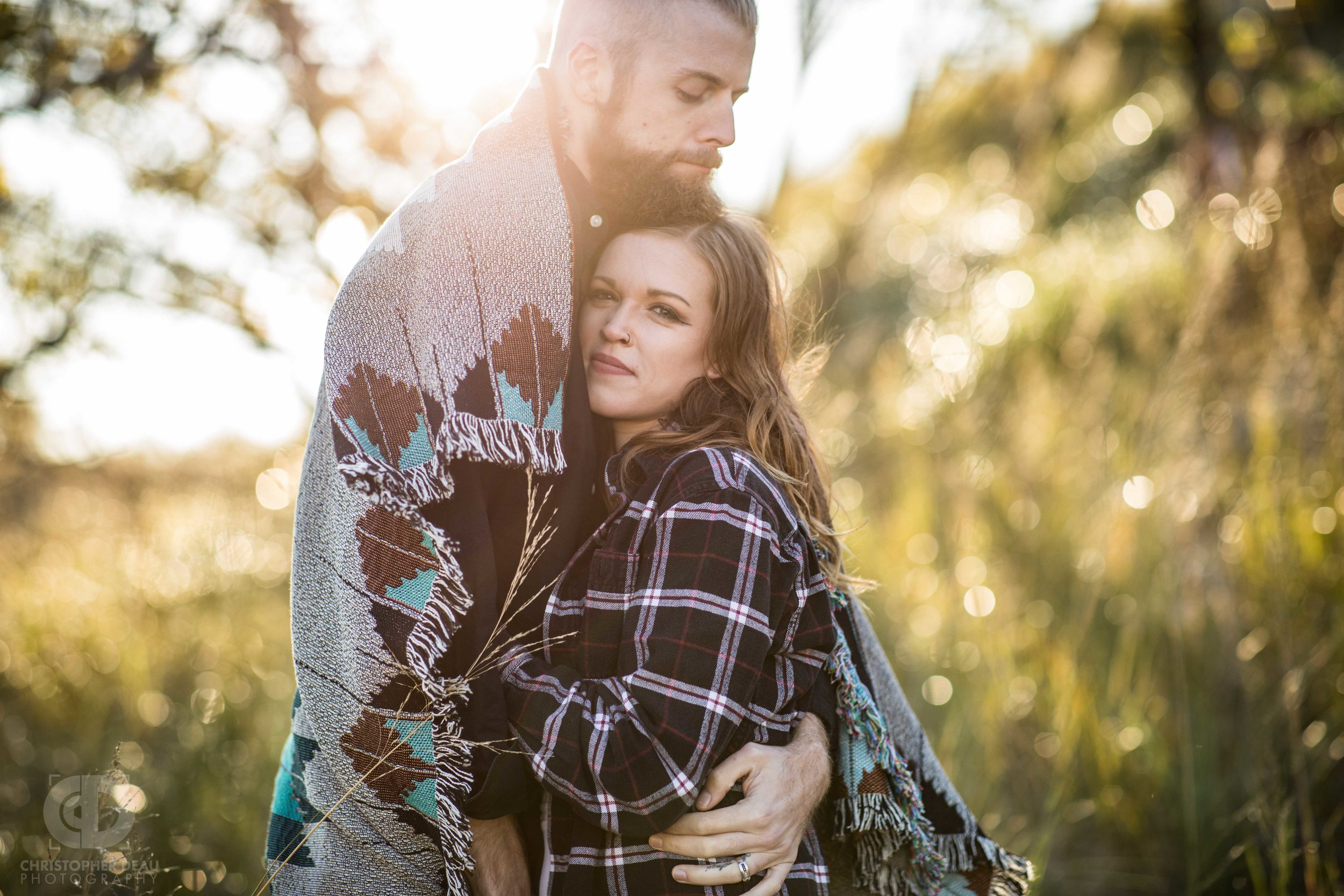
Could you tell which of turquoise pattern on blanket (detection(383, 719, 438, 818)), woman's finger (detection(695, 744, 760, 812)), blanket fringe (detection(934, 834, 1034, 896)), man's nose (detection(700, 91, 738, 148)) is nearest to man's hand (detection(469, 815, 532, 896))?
turquoise pattern on blanket (detection(383, 719, 438, 818))

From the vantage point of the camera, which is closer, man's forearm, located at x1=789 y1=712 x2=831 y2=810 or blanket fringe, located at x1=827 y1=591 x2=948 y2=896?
man's forearm, located at x1=789 y1=712 x2=831 y2=810

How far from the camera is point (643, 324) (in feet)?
6.26

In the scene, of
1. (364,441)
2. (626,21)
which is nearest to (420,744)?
(364,441)

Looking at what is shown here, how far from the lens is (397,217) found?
5.32 feet

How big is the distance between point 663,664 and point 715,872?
15.5 inches

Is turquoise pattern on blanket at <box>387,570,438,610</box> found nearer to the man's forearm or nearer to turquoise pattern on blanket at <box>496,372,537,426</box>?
turquoise pattern on blanket at <box>496,372,537,426</box>

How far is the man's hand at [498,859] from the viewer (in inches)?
62.2

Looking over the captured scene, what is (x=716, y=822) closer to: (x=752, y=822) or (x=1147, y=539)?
(x=752, y=822)

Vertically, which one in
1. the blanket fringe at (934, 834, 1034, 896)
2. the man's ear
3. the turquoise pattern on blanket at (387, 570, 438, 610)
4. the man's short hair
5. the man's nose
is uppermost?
the man's short hair

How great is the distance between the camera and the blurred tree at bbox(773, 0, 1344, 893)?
2783 mm

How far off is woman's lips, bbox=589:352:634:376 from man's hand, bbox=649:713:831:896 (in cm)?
81

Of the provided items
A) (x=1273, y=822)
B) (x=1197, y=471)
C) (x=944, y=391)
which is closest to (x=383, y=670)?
(x=1273, y=822)

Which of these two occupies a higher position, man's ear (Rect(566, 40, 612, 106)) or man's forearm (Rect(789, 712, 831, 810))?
man's ear (Rect(566, 40, 612, 106))

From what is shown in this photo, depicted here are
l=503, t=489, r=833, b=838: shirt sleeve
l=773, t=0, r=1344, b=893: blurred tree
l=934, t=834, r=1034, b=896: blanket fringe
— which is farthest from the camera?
l=773, t=0, r=1344, b=893: blurred tree
